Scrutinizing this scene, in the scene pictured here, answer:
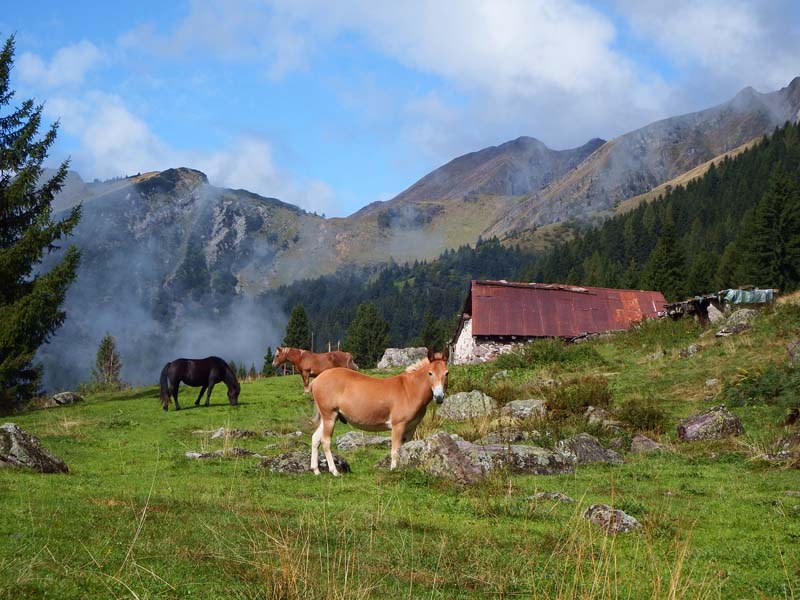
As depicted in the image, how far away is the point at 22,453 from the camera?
1273 centimetres

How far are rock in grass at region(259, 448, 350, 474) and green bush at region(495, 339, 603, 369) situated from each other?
→ 22793 mm

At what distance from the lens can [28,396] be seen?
33562 mm

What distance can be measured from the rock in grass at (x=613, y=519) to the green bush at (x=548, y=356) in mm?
25801

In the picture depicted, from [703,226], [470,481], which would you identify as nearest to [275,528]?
[470,481]

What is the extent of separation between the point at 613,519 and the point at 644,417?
471 inches

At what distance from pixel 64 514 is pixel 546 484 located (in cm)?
812

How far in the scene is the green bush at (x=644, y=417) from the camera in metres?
19.8

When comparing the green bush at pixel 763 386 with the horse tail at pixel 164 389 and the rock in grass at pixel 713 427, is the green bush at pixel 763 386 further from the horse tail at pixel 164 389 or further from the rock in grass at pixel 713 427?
the horse tail at pixel 164 389

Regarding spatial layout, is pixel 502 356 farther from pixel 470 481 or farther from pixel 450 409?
pixel 470 481

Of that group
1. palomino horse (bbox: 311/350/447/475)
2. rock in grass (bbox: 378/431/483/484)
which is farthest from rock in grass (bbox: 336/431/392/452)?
rock in grass (bbox: 378/431/483/484)

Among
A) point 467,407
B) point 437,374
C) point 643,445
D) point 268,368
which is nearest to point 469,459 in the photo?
point 437,374

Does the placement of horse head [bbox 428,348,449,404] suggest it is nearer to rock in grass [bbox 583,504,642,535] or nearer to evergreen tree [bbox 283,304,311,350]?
rock in grass [bbox 583,504,642,535]

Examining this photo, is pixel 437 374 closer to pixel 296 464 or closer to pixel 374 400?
pixel 374 400

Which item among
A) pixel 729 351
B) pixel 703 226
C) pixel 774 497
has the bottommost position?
pixel 774 497
